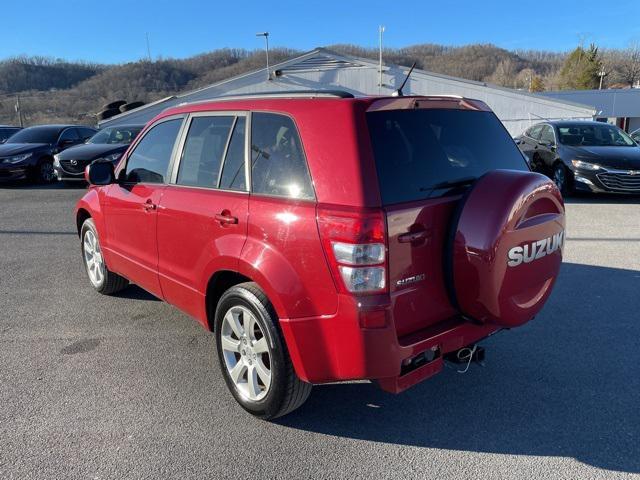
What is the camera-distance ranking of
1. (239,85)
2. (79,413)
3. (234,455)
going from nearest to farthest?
(234,455) < (79,413) < (239,85)

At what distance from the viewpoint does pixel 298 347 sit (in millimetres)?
2570

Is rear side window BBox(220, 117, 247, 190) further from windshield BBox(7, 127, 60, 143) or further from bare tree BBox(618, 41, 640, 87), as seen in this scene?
bare tree BBox(618, 41, 640, 87)

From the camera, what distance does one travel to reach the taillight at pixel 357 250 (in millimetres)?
2312

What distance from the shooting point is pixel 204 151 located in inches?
134

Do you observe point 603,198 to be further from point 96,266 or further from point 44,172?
point 44,172

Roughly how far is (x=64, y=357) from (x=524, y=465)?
3.25 metres

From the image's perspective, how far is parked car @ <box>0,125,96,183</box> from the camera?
535 inches

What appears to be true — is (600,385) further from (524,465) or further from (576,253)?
(576,253)

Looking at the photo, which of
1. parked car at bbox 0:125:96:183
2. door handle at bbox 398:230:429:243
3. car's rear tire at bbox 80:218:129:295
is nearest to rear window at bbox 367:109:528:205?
door handle at bbox 398:230:429:243

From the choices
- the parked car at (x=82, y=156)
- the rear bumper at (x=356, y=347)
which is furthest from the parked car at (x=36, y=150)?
the rear bumper at (x=356, y=347)

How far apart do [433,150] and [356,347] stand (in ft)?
3.92

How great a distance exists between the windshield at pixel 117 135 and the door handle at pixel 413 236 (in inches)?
488

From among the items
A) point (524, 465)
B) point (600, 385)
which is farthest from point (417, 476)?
point (600, 385)

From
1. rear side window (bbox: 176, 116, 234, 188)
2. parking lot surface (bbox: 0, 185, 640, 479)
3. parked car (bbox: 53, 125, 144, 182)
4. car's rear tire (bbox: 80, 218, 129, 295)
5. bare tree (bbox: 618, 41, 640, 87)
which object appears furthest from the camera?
bare tree (bbox: 618, 41, 640, 87)
